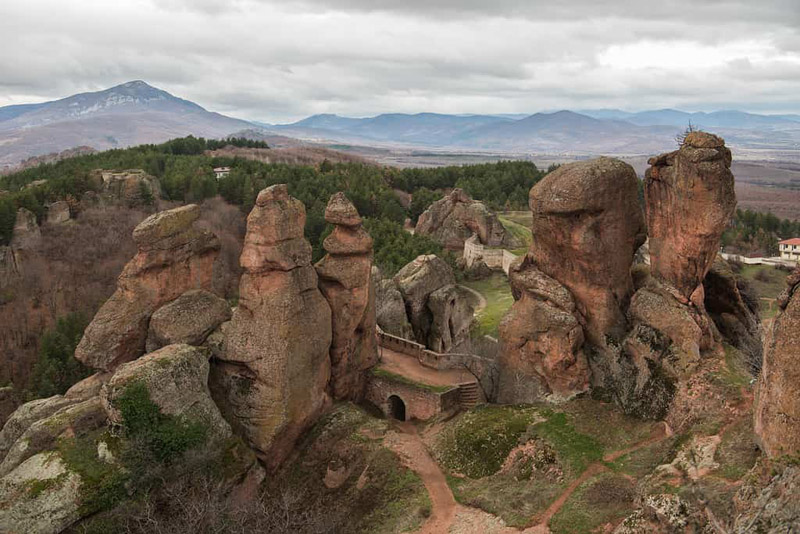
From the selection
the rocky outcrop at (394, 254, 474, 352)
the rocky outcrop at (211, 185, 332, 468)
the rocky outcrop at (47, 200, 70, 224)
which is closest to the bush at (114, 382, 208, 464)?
the rocky outcrop at (211, 185, 332, 468)

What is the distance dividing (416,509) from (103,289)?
167 ft

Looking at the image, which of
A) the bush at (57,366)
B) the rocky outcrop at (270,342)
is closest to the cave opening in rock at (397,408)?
the rocky outcrop at (270,342)

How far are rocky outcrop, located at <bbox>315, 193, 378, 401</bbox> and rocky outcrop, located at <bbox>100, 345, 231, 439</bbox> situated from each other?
6.98 metres

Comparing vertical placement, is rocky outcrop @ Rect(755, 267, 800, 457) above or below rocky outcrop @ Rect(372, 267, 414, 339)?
above

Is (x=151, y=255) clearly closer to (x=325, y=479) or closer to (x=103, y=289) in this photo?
(x=325, y=479)

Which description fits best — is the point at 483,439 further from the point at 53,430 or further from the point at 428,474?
the point at 53,430

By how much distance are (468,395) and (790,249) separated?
8574cm

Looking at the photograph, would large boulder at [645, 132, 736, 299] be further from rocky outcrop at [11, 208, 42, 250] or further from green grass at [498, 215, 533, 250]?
rocky outcrop at [11, 208, 42, 250]

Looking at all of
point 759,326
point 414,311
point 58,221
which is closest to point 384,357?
point 414,311

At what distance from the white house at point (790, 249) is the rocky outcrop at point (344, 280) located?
285 ft

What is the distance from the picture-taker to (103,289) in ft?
208

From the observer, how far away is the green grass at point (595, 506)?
1986 cm

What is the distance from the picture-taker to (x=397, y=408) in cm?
3331

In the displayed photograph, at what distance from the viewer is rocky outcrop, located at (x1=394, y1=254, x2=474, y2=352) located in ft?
143
